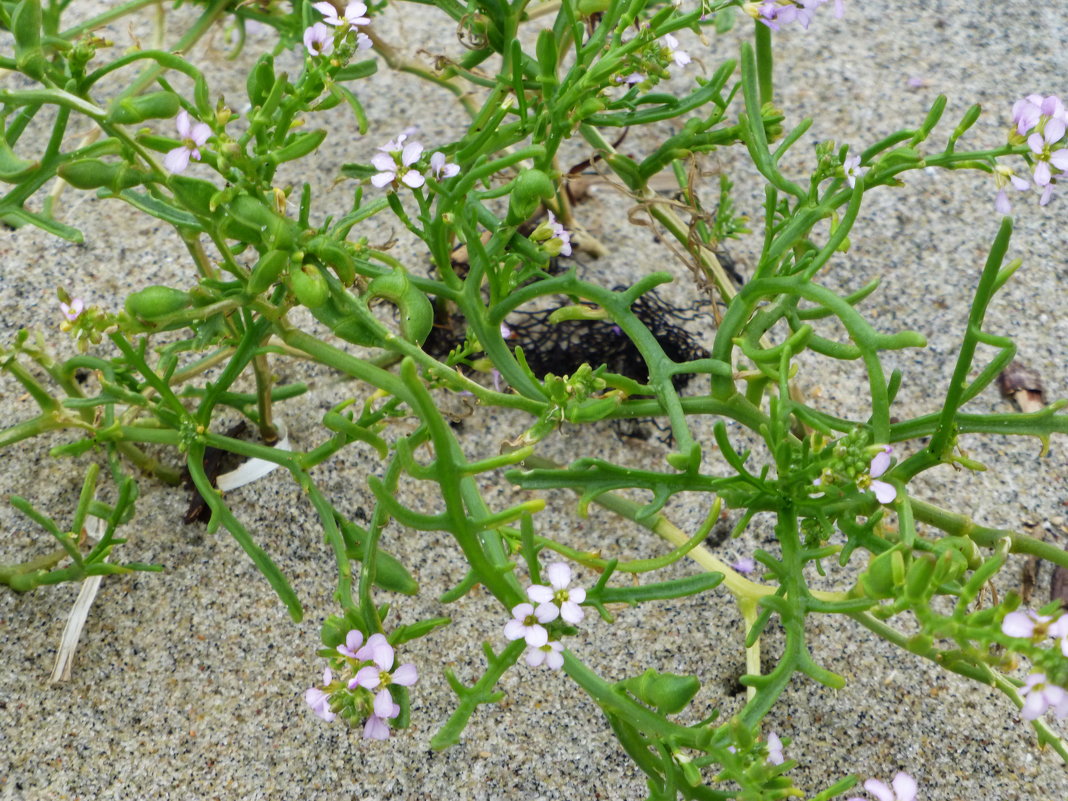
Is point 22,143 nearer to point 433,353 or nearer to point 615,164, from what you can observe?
point 433,353

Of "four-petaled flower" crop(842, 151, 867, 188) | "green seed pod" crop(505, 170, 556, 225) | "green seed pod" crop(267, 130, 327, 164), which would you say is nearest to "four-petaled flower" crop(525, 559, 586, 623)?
"green seed pod" crop(505, 170, 556, 225)

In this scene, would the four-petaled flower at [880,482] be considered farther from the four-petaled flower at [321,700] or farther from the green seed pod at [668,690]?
the four-petaled flower at [321,700]

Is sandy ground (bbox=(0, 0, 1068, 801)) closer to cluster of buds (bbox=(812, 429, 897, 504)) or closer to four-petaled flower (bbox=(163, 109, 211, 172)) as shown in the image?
cluster of buds (bbox=(812, 429, 897, 504))

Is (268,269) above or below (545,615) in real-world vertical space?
above

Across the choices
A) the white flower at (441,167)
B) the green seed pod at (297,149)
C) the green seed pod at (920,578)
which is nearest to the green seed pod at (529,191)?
the white flower at (441,167)

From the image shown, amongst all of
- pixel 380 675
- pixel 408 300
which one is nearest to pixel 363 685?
pixel 380 675

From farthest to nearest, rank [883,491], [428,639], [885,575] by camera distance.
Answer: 1. [428,639]
2. [883,491]
3. [885,575]

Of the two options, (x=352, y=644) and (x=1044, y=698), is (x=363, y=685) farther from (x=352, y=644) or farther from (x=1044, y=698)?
(x=1044, y=698)
